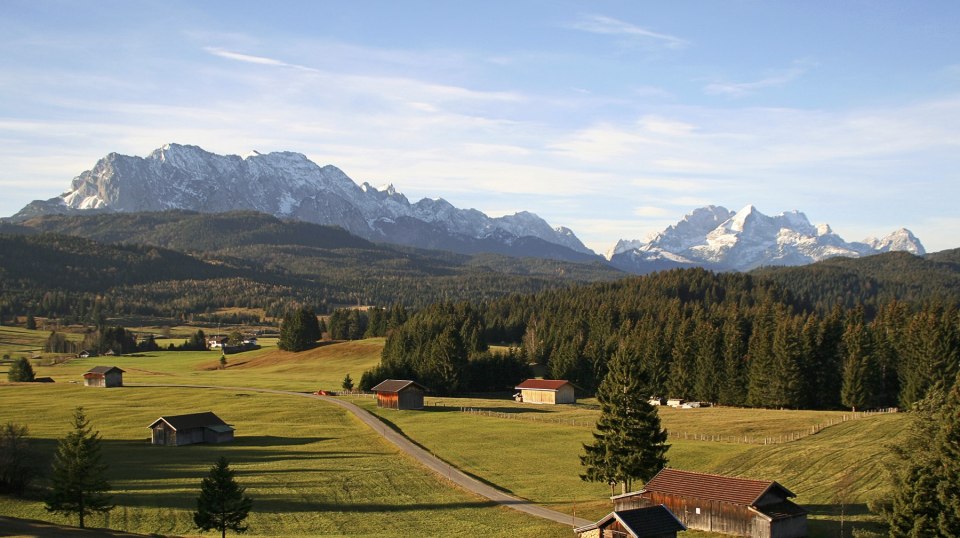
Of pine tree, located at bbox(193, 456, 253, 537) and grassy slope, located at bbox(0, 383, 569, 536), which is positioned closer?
pine tree, located at bbox(193, 456, 253, 537)

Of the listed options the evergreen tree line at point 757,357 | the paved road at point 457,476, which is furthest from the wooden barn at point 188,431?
the evergreen tree line at point 757,357

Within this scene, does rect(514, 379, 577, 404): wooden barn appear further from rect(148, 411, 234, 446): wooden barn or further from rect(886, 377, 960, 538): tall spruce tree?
rect(886, 377, 960, 538): tall spruce tree

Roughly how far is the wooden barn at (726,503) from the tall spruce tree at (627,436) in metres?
4.28

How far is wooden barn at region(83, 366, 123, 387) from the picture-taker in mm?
134875

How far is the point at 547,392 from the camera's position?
129 metres

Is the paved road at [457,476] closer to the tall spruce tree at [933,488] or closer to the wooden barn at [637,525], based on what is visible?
the wooden barn at [637,525]

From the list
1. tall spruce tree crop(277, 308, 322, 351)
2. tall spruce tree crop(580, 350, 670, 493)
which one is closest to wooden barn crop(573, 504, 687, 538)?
tall spruce tree crop(580, 350, 670, 493)

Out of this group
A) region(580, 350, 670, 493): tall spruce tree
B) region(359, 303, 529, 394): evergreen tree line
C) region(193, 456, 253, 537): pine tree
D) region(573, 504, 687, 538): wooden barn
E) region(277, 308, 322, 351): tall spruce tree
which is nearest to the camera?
region(573, 504, 687, 538): wooden barn

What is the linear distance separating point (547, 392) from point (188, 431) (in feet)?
190

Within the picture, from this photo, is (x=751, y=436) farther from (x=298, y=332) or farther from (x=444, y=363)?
(x=298, y=332)

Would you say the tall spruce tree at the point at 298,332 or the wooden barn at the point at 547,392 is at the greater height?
the tall spruce tree at the point at 298,332

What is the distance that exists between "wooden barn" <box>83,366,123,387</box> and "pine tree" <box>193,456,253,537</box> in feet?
306

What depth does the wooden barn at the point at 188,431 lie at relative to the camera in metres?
87.2

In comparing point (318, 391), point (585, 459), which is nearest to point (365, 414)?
point (318, 391)
